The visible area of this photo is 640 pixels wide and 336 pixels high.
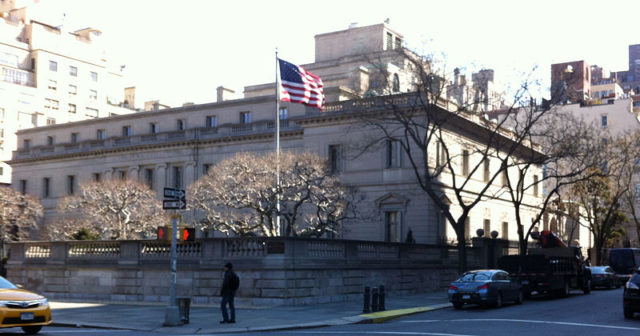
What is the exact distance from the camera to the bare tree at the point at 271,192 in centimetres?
4450

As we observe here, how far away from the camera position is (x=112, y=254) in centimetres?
3450

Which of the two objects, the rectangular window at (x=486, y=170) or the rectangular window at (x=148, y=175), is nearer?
the rectangular window at (x=486, y=170)

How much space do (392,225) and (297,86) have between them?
1612 cm

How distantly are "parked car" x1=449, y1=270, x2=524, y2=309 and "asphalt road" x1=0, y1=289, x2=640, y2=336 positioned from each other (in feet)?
1.46

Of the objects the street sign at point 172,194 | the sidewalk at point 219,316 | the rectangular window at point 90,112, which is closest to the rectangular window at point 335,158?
the sidewalk at point 219,316

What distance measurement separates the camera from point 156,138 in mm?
71312

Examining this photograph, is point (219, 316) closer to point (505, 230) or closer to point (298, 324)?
point (298, 324)

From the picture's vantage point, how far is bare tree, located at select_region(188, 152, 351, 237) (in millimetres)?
44500

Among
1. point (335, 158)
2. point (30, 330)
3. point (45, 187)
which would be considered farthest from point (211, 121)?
point (30, 330)

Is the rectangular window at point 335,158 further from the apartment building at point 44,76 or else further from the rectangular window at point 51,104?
the rectangular window at point 51,104

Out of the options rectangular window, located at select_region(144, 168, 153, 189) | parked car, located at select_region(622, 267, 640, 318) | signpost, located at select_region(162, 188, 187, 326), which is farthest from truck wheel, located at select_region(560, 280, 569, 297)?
rectangular window, located at select_region(144, 168, 153, 189)

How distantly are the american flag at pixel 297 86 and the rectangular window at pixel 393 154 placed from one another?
11.6 m

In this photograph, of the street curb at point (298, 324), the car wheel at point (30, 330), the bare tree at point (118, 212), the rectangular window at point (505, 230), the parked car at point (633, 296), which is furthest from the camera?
the rectangular window at point (505, 230)

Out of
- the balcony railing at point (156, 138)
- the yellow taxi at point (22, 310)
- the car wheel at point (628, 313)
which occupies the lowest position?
the car wheel at point (628, 313)
